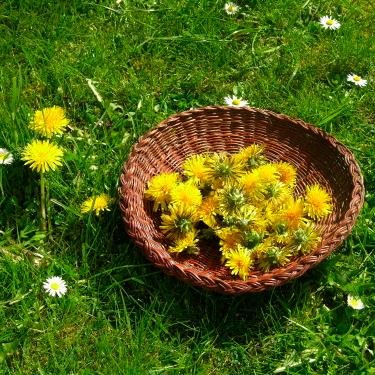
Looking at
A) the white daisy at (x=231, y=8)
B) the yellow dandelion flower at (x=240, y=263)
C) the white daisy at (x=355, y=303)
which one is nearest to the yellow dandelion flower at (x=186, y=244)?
the yellow dandelion flower at (x=240, y=263)

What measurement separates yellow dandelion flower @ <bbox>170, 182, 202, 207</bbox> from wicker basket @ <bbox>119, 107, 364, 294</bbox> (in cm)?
14

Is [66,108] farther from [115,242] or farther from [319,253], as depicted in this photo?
[319,253]

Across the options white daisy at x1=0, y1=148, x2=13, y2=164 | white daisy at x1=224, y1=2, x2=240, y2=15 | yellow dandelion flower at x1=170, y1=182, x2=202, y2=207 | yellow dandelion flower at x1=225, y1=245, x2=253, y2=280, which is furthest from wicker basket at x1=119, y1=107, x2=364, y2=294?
white daisy at x1=224, y1=2, x2=240, y2=15

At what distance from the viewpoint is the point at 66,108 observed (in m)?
3.11

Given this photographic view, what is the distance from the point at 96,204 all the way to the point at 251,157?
575 millimetres

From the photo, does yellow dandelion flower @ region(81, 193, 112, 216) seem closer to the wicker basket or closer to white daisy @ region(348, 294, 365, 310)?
the wicker basket

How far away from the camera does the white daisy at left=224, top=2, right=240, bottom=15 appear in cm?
357

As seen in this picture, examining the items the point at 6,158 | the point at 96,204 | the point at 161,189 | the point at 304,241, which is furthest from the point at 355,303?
the point at 6,158

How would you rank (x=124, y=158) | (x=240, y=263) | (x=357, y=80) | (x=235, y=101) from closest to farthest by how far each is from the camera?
(x=240, y=263), (x=124, y=158), (x=235, y=101), (x=357, y=80)

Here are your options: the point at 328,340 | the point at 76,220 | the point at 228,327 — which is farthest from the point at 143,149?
the point at 328,340

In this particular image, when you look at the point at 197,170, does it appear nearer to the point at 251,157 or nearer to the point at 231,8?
the point at 251,157

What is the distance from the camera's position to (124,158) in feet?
9.50

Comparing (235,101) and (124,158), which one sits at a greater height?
(235,101)

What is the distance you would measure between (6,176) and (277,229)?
97 centimetres
